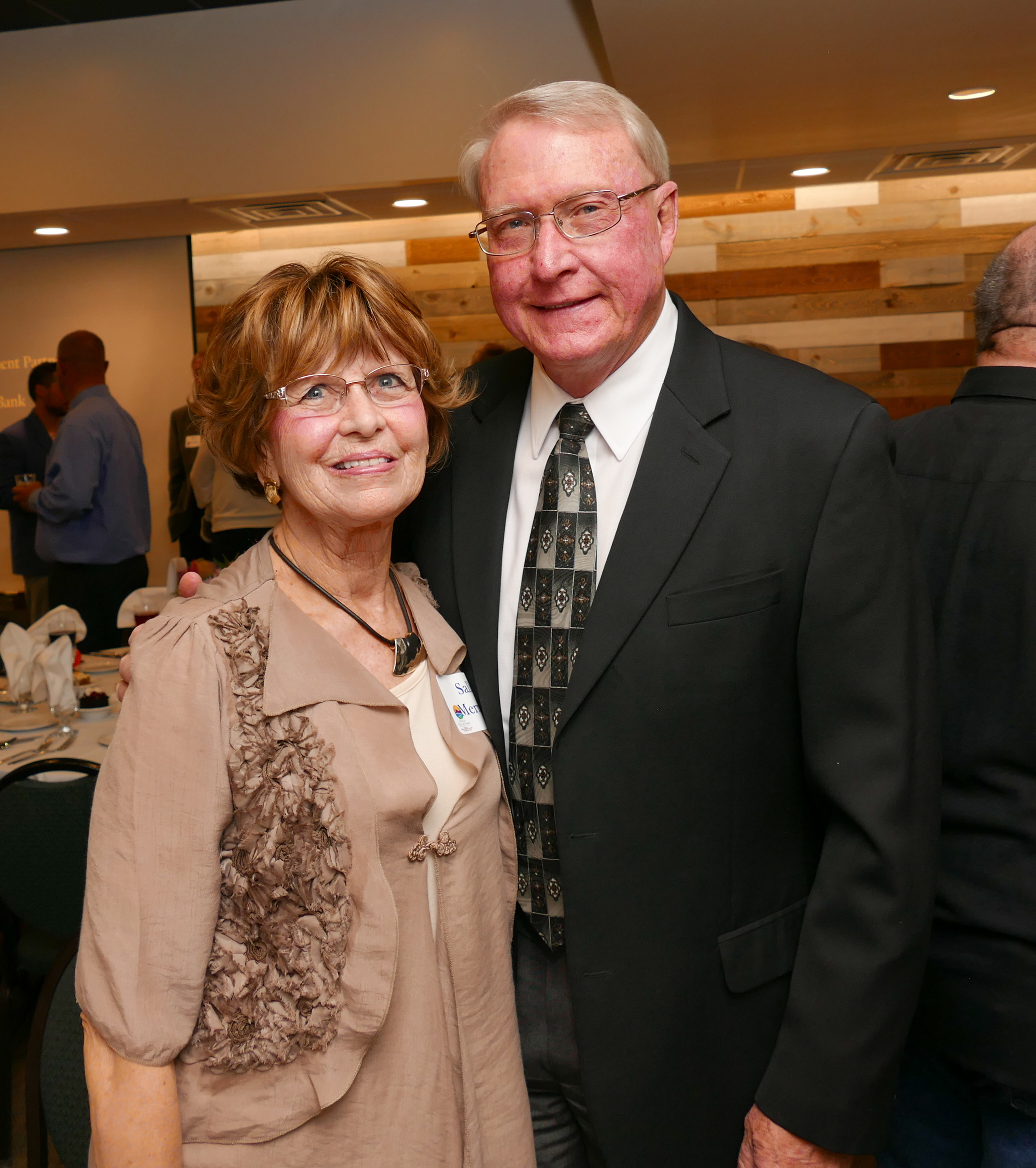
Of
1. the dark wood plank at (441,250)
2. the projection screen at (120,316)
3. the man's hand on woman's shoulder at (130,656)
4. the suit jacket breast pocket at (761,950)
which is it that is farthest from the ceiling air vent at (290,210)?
the suit jacket breast pocket at (761,950)

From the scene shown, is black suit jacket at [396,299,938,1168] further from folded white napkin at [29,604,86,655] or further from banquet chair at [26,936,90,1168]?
folded white napkin at [29,604,86,655]

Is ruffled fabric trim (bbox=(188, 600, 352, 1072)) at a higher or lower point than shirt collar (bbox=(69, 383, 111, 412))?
lower

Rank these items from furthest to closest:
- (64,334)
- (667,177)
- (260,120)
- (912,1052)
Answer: (64,334) → (260,120) → (912,1052) → (667,177)

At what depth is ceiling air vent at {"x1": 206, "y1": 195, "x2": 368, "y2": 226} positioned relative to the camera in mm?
5512

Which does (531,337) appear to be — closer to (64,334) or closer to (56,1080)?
(56,1080)

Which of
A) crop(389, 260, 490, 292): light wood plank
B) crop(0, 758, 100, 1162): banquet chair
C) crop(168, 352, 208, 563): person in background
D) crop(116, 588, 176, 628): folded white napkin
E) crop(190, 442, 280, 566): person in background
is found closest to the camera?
crop(0, 758, 100, 1162): banquet chair

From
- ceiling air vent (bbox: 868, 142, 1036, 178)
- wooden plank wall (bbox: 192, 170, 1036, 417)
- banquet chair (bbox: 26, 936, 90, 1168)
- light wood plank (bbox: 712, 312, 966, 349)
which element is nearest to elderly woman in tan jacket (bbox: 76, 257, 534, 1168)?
banquet chair (bbox: 26, 936, 90, 1168)

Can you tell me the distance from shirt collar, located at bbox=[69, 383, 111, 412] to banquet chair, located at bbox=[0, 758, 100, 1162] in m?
3.10

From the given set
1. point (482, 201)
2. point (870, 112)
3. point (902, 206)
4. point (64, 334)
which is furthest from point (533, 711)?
point (64, 334)

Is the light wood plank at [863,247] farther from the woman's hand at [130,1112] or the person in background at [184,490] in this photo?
the woman's hand at [130,1112]

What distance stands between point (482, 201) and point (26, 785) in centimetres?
196

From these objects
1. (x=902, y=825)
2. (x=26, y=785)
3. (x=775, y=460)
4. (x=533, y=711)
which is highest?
(x=775, y=460)

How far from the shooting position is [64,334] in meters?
6.75

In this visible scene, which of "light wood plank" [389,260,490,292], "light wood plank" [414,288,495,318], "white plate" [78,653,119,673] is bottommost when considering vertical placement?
"white plate" [78,653,119,673]
